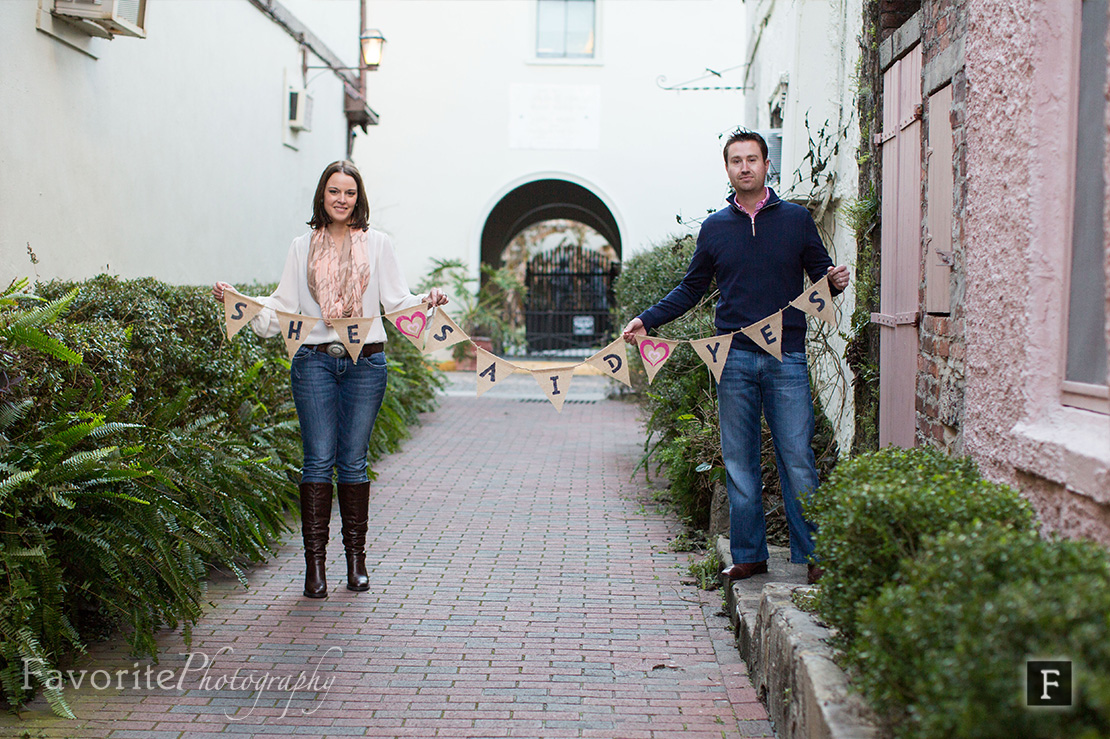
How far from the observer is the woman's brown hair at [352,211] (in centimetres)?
461

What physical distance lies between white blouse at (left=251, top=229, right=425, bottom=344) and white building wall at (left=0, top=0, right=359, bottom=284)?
6.39ft

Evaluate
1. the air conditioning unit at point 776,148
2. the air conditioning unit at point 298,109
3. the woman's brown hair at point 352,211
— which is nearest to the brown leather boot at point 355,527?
the woman's brown hair at point 352,211

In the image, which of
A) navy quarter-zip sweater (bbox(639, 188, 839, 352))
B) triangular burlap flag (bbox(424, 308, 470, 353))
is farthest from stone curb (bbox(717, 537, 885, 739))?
triangular burlap flag (bbox(424, 308, 470, 353))

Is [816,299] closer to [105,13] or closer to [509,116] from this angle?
[105,13]

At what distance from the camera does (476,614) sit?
458 cm

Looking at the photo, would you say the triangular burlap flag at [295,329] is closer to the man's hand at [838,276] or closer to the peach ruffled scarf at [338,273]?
the peach ruffled scarf at [338,273]

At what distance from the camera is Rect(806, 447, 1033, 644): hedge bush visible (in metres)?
2.60

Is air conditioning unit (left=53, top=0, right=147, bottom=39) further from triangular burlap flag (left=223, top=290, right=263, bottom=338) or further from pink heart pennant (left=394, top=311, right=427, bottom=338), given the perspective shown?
pink heart pennant (left=394, top=311, right=427, bottom=338)

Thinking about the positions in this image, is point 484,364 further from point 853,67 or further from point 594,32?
point 594,32

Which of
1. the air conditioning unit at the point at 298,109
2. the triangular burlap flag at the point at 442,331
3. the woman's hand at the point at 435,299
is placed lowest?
the triangular burlap flag at the point at 442,331

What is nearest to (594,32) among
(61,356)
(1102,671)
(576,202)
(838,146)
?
(576,202)

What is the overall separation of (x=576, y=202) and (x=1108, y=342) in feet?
62.3

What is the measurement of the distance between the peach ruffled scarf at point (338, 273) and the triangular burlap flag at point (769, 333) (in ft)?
5.91

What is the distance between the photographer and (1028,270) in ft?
9.52
